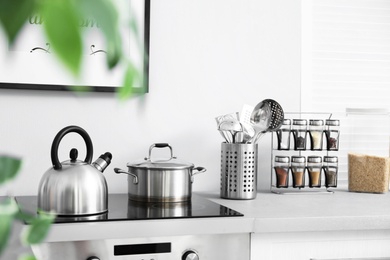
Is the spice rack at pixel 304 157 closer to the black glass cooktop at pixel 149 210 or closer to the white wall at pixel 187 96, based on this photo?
the white wall at pixel 187 96

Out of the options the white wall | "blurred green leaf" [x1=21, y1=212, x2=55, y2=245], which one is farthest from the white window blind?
"blurred green leaf" [x1=21, y1=212, x2=55, y2=245]

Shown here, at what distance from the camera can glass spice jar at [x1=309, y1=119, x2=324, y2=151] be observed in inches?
85.9

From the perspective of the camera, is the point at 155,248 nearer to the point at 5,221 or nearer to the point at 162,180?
the point at 162,180

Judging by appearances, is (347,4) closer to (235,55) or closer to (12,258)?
(235,55)

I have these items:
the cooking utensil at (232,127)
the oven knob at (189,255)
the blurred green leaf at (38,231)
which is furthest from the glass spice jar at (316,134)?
the blurred green leaf at (38,231)

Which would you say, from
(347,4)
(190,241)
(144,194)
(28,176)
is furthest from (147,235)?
(347,4)

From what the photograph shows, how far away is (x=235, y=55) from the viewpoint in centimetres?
229

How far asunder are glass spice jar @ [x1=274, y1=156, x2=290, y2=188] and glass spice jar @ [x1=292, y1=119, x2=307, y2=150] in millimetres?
68

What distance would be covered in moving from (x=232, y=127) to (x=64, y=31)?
6.19ft

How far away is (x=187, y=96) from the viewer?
7.31 ft

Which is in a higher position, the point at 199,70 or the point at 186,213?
the point at 199,70

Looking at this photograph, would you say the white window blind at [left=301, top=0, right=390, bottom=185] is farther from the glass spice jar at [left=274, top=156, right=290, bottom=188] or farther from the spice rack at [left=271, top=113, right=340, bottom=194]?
the glass spice jar at [left=274, top=156, right=290, bottom=188]

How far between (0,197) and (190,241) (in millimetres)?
826

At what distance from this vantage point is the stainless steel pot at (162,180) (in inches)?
70.7
